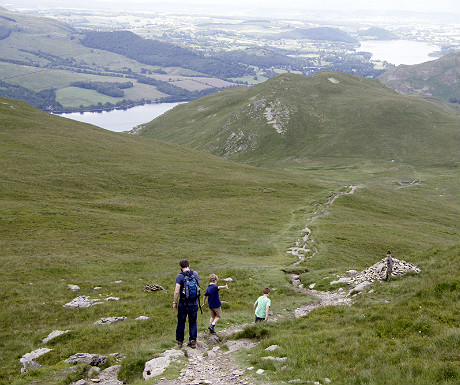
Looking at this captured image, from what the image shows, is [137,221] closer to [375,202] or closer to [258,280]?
[258,280]

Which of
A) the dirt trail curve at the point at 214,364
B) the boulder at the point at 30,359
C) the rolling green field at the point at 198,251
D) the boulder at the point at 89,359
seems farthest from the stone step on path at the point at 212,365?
the boulder at the point at 30,359

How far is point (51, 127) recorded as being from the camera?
12388cm

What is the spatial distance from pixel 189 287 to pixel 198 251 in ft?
107

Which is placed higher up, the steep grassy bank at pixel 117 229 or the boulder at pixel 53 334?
the boulder at pixel 53 334

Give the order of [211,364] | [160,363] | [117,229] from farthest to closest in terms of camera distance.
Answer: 1. [117,229]
2. [211,364]
3. [160,363]

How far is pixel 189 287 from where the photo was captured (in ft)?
65.1

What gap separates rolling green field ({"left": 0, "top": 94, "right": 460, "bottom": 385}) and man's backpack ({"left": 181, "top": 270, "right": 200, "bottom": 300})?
2.90 metres

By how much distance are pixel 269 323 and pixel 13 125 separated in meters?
117

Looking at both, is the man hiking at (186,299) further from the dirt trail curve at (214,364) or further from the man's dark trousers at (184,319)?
the dirt trail curve at (214,364)

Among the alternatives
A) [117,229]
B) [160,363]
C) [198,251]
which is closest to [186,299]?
[160,363]

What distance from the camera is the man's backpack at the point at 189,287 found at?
19.8 meters

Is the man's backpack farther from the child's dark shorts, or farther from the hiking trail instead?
the child's dark shorts

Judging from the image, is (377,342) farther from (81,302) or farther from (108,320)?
(81,302)

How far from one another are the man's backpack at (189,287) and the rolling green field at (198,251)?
2.90 metres
